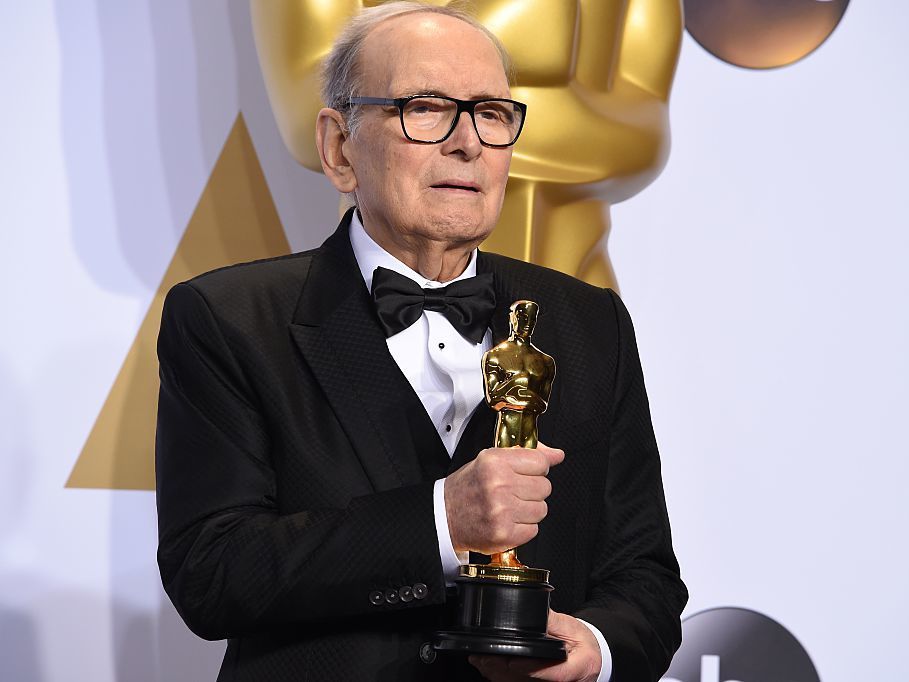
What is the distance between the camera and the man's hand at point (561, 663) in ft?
4.21

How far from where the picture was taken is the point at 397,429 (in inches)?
57.8

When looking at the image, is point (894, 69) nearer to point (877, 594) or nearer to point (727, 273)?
point (727, 273)

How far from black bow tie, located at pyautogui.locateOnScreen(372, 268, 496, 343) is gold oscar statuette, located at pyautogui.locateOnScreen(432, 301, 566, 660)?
0.86 ft

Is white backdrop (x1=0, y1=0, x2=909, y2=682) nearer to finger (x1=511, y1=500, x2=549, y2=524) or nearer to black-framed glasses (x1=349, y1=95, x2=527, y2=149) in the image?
A: black-framed glasses (x1=349, y1=95, x2=527, y2=149)

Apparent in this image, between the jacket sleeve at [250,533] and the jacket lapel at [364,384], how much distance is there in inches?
3.2

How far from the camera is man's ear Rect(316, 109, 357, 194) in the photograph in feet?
5.48

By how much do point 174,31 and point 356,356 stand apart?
1.31 metres

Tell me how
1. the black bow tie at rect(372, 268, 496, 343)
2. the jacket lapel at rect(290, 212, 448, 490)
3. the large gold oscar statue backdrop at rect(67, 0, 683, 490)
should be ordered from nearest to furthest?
the jacket lapel at rect(290, 212, 448, 490) → the black bow tie at rect(372, 268, 496, 343) → the large gold oscar statue backdrop at rect(67, 0, 683, 490)

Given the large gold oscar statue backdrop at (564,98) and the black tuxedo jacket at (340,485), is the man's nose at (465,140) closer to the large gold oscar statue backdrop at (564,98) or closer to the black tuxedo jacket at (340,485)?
the black tuxedo jacket at (340,485)

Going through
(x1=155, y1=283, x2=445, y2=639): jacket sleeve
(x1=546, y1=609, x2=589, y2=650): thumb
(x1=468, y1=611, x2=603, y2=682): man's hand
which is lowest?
(x1=468, y1=611, x2=603, y2=682): man's hand

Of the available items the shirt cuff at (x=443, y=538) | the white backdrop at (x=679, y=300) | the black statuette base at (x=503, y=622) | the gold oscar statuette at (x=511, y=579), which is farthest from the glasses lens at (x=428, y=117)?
the white backdrop at (x=679, y=300)

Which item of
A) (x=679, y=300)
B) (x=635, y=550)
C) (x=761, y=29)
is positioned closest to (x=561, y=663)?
(x=635, y=550)

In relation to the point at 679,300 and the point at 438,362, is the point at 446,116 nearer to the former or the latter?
the point at 438,362

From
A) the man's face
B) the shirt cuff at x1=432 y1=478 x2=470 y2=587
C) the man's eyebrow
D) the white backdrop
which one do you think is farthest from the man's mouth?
the white backdrop
